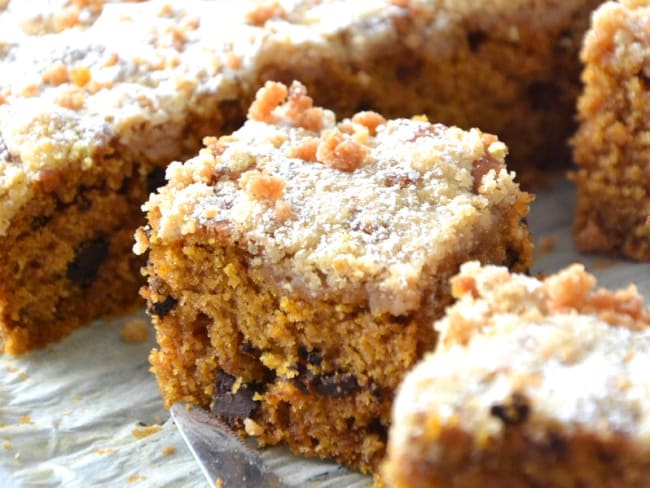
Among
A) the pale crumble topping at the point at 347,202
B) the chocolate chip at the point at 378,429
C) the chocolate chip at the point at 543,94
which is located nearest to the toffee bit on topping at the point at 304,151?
the pale crumble topping at the point at 347,202

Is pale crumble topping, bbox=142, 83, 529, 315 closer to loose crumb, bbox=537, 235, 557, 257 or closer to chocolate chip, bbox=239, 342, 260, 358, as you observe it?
chocolate chip, bbox=239, 342, 260, 358

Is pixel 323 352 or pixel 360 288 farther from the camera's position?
pixel 323 352

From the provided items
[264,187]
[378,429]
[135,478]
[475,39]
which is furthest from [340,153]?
[475,39]

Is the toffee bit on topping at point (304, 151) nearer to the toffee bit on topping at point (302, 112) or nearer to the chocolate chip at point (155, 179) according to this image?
the toffee bit on topping at point (302, 112)

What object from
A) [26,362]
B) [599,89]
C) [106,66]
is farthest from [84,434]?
[599,89]

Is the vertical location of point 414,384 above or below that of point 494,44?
below

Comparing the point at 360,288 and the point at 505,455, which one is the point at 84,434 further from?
the point at 505,455

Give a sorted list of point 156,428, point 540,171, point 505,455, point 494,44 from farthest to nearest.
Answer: point 540,171 → point 494,44 → point 156,428 → point 505,455
